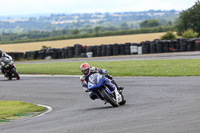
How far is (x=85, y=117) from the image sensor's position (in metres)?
10.4

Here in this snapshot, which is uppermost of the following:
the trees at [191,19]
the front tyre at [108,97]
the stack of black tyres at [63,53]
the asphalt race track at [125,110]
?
the trees at [191,19]

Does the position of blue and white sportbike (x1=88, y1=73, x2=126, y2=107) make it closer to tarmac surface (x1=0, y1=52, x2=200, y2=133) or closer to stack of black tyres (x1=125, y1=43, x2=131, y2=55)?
tarmac surface (x1=0, y1=52, x2=200, y2=133)

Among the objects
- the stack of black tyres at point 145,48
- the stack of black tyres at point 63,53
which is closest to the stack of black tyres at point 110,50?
the stack of black tyres at point 145,48

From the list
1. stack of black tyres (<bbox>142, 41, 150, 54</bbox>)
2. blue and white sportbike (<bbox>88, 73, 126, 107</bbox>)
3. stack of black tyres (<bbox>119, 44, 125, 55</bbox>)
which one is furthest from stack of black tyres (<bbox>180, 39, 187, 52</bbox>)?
blue and white sportbike (<bbox>88, 73, 126, 107</bbox>)

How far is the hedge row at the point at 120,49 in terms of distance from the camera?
34.7 meters

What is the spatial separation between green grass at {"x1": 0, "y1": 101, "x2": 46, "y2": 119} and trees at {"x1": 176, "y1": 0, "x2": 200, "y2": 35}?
37.7 m

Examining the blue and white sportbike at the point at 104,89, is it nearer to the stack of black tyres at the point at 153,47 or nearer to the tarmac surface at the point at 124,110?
the tarmac surface at the point at 124,110

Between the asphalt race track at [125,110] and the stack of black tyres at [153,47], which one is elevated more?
the stack of black tyres at [153,47]

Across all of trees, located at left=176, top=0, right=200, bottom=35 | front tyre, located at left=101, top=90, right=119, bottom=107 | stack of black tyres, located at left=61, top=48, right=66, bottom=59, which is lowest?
front tyre, located at left=101, top=90, right=119, bottom=107

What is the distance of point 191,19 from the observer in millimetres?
50281

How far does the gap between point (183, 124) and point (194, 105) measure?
8.89 feet

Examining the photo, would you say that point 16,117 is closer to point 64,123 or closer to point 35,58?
point 64,123

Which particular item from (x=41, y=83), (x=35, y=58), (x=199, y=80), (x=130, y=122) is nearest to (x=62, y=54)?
Answer: (x=35, y=58)

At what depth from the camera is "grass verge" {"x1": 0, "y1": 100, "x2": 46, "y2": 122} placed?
39.7 feet
